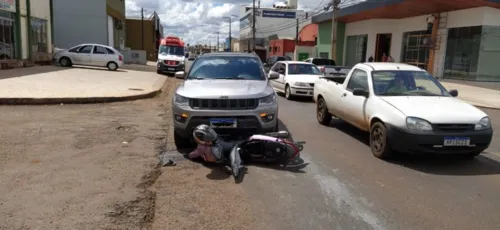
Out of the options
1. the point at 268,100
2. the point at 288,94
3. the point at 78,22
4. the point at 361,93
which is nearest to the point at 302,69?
the point at 288,94

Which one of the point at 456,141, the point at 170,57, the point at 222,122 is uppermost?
the point at 170,57

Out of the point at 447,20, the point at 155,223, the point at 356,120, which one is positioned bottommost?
the point at 155,223

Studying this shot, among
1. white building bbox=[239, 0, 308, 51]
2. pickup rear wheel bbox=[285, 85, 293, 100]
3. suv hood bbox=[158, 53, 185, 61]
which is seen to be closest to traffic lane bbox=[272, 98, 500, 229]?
pickup rear wheel bbox=[285, 85, 293, 100]

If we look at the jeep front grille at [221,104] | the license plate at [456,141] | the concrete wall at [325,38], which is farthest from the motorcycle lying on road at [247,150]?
the concrete wall at [325,38]

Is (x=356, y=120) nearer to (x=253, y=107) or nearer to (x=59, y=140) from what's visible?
(x=253, y=107)

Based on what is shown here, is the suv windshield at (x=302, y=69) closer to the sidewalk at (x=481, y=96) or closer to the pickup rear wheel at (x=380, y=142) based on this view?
the sidewalk at (x=481, y=96)

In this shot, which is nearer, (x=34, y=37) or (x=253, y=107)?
(x=253, y=107)

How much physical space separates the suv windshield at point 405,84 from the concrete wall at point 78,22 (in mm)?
34147

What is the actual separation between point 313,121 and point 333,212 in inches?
234

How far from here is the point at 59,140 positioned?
7160 millimetres

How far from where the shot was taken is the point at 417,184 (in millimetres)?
5414

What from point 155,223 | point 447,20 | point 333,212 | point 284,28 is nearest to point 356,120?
point 333,212

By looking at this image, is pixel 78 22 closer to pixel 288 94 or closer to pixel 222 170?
pixel 288 94

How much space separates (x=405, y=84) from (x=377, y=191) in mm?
3119
